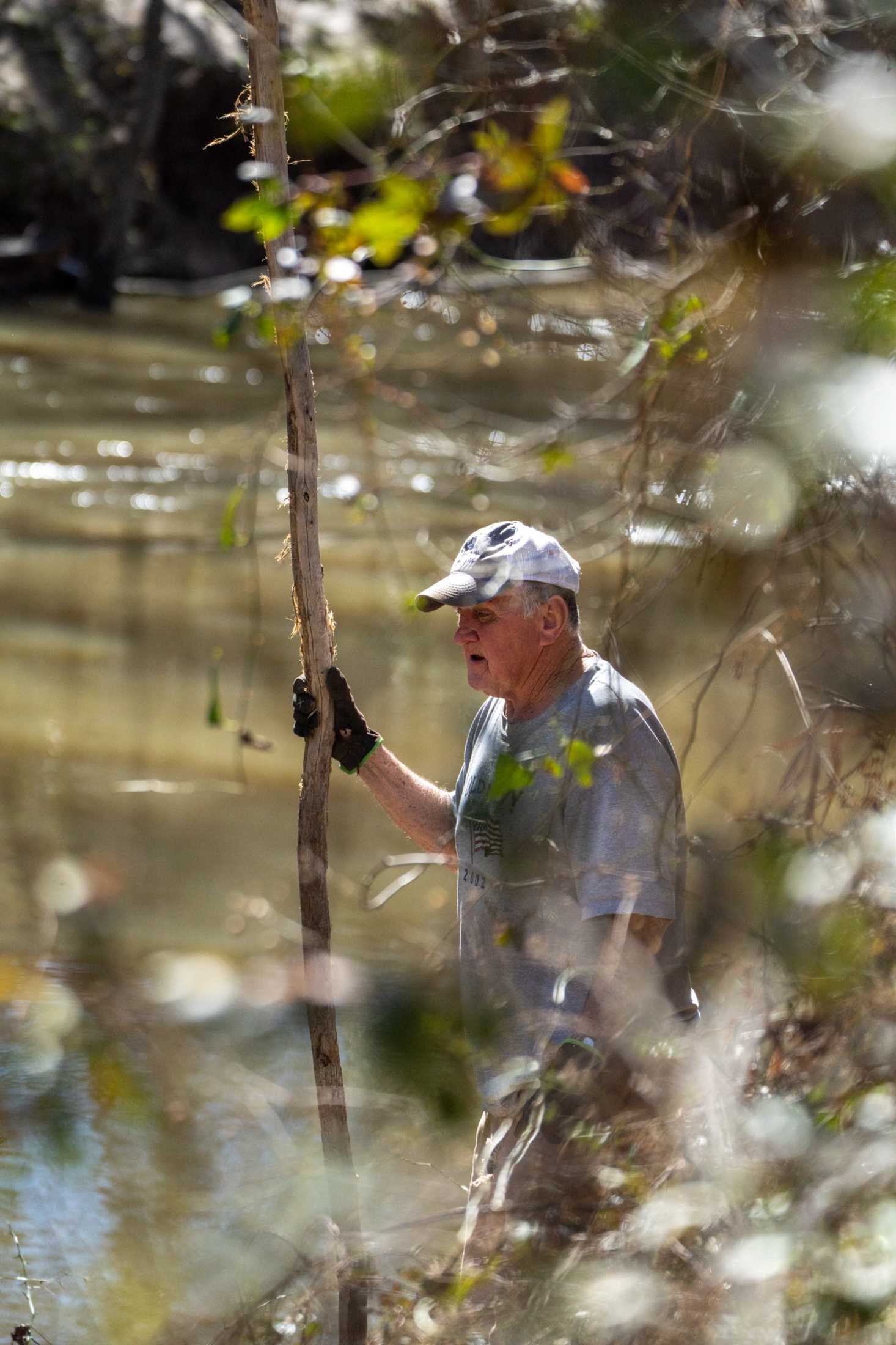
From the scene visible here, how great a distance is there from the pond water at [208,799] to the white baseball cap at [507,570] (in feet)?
0.98

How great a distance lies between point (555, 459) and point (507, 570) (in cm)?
23

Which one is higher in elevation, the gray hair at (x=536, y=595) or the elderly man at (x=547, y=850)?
the gray hair at (x=536, y=595)

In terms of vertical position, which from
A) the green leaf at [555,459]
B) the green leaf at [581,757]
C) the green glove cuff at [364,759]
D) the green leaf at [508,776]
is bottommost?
the green leaf at [508,776]

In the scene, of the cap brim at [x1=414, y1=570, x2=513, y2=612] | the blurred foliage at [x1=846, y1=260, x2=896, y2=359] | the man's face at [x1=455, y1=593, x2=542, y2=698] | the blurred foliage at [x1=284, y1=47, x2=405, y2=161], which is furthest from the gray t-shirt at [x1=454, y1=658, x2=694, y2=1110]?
the blurred foliage at [x1=284, y1=47, x2=405, y2=161]

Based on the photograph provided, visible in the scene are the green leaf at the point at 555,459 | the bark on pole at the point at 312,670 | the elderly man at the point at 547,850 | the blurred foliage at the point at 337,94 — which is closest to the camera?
the blurred foliage at the point at 337,94

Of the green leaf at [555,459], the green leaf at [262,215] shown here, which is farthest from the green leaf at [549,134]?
the green leaf at [555,459]

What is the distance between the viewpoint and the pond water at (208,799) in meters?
3.50

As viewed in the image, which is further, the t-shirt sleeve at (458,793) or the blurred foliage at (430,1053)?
the t-shirt sleeve at (458,793)

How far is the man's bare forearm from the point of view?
134 inches

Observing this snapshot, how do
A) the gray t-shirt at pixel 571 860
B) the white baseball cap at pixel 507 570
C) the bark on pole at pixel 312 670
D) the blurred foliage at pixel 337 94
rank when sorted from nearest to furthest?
the blurred foliage at pixel 337 94
the bark on pole at pixel 312 670
the gray t-shirt at pixel 571 860
the white baseball cap at pixel 507 570

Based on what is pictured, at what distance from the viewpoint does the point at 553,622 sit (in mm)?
3076

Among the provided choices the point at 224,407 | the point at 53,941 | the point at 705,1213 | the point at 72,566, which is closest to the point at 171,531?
the point at 72,566

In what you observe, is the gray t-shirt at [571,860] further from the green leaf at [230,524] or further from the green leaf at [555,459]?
the green leaf at [230,524]

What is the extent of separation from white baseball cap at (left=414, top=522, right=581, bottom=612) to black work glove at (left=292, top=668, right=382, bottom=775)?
0.25 m
